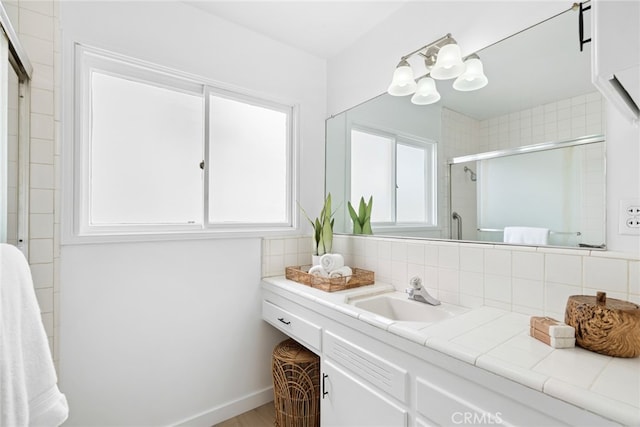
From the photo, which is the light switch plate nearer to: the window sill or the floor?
the window sill

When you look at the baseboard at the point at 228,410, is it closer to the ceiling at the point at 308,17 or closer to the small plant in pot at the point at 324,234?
the small plant in pot at the point at 324,234

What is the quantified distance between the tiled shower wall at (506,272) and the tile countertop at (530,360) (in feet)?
0.34

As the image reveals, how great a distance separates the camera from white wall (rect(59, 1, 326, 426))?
141cm

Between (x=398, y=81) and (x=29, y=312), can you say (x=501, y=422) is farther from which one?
(x=398, y=81)

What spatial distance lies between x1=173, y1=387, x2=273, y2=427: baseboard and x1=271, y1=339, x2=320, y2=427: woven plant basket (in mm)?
323

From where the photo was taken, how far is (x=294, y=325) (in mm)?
1604

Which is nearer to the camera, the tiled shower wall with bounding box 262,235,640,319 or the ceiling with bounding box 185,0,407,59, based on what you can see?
the tiled shower wall with bounding box 262,235,640,319

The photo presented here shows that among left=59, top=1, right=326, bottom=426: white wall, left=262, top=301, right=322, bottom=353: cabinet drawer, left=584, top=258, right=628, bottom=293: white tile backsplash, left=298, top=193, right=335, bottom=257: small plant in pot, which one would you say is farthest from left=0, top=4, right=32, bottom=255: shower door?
left=584, top=258, right=628, bottom=293: white tile backsplash

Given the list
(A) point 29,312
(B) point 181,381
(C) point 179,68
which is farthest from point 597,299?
(C) point 179,68

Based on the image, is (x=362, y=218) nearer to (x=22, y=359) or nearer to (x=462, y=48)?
(x=462, y=48)

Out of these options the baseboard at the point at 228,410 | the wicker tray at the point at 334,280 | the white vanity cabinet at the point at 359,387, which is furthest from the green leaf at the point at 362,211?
the baseboard at the point at 228,410

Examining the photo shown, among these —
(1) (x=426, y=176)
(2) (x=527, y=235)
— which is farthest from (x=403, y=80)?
(2) (x=527, y=235)

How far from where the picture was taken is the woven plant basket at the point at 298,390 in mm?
1571

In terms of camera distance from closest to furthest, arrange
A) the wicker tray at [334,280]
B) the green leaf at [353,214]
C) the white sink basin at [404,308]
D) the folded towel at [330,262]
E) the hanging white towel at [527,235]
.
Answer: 1. the hanging white towel at [527,235]
2. the white sink basin at [404,308]
3. the wicker tray at [334,280]
4. the folded towel at [330,262]
5. the green leaf at [353,214]
